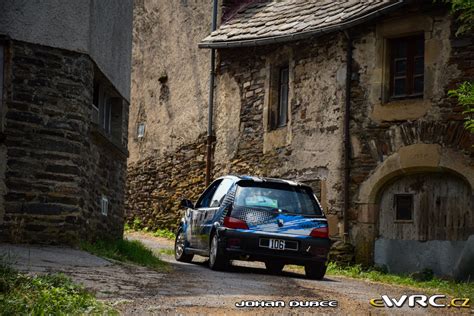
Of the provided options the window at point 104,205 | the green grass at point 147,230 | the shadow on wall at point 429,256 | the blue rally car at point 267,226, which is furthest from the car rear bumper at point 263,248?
the green grass at point 147,230

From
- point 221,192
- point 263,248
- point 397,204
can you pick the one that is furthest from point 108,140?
point 397,204

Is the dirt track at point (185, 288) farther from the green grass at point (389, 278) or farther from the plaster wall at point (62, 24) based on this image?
the plaster wall at point (62, 24)

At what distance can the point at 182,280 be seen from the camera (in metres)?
10.3

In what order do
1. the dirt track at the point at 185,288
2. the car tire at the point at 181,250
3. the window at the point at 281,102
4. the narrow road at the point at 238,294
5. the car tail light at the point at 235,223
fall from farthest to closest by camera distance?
1. the window at the point at 281,102
2. the car tire at the point at 181,250
3. the car tail light at the point at 235,223
4. the dirt track at the point at 185,288
5. the narrow road at the point at 238,294

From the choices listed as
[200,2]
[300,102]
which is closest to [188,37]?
[200,2]

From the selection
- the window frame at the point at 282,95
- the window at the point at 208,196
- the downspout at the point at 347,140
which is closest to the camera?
the window at the point at 208,196

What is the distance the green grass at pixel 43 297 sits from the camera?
645 cm

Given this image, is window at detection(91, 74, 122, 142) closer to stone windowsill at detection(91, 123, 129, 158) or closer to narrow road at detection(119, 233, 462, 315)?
stone windowsill at detection(91, 123, 129, 158)

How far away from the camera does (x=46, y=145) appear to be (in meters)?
12.3

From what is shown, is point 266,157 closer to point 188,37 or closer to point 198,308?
point 188,37

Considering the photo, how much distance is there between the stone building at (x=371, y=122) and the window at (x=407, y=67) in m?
0.02

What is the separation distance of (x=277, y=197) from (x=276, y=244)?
2.70ft

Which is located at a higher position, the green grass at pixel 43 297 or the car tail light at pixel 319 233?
the car tail light at pixel 319 233

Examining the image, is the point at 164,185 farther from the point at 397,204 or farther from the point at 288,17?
the point at 397,204
